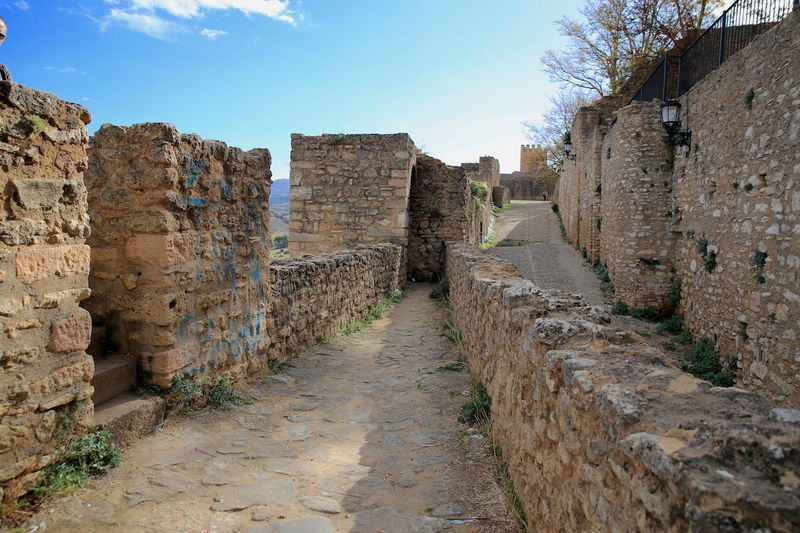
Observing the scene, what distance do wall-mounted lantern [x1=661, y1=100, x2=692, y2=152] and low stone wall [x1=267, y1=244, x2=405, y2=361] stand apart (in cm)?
617

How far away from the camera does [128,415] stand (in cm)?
361

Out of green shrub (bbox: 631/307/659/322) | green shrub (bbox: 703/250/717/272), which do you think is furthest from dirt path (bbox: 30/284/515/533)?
green shrub (bbox: 631/307/659/322)

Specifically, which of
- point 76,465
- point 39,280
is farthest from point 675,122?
point 76,465

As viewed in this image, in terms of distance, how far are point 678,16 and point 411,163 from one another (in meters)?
13.0

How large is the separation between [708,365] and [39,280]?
7871 mm

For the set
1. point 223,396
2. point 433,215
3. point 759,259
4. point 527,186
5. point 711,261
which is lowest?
point 223,396

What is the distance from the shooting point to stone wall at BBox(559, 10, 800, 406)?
5.75m

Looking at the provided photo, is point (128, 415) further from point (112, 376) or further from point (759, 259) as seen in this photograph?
point (759, 259)

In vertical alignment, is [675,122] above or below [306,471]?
above

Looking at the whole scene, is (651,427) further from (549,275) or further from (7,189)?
(549,275)

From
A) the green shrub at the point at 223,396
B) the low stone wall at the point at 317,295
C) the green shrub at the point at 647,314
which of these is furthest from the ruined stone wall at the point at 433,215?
the green shrub at the point at 223,396

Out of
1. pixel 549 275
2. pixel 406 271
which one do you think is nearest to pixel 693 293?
pixel 549 275

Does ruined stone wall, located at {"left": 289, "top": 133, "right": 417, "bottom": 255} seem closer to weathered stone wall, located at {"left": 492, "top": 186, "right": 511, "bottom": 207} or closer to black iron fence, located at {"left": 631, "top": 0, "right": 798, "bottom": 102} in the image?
black iron fence, located at {"left": 631, "top": 0, "right": 798, "bottom": 102}

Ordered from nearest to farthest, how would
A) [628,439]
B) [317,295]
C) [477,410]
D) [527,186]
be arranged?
1. [628,439]
2. [477,410]
3. [317,295]
4. [527,186]
